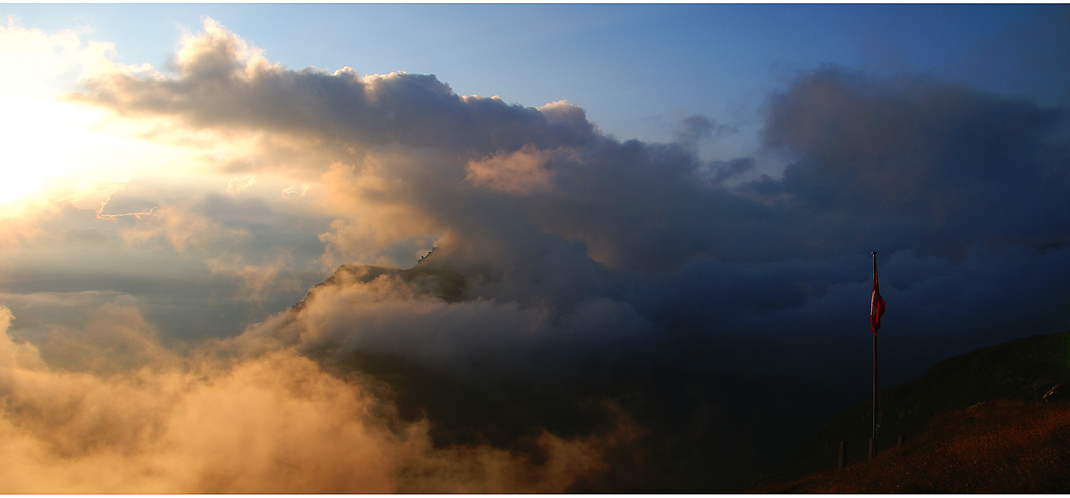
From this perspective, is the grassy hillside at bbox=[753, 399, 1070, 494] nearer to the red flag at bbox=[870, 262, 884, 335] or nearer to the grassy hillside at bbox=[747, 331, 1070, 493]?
the grassy hillside at bbox=[747, 331, 1070, 493]

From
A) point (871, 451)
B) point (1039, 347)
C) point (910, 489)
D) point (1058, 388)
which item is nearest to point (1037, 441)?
point (910, 489)

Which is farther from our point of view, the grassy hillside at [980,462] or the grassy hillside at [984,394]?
the grassy hillside at [984,394]

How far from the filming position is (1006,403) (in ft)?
105

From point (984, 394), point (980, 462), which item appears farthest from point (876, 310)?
point (984, 394)

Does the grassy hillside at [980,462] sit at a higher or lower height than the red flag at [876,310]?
lower

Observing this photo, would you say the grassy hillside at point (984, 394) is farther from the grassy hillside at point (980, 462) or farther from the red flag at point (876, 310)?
the red flag at point (876, 310)

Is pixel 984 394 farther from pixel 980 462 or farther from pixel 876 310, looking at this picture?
pixel 980 462

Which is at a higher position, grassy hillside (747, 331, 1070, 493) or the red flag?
the red flag

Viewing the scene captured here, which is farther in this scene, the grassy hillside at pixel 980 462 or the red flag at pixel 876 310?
the red flag at pixel 876 310

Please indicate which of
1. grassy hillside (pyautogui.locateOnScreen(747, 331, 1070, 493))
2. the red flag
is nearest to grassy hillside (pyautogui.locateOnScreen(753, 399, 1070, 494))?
grassy hillside (pyautogui.locateOnScreen(747, 331, 1070, 493))

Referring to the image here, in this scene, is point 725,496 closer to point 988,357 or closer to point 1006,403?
point 1006,403

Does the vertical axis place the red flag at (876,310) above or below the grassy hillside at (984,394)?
above

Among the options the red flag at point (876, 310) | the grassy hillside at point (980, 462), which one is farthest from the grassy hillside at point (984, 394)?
the red flag at point (876, 310)

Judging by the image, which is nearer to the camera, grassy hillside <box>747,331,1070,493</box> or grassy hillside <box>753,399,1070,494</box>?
grassy hillside <box>753,399,1070,494</box>
